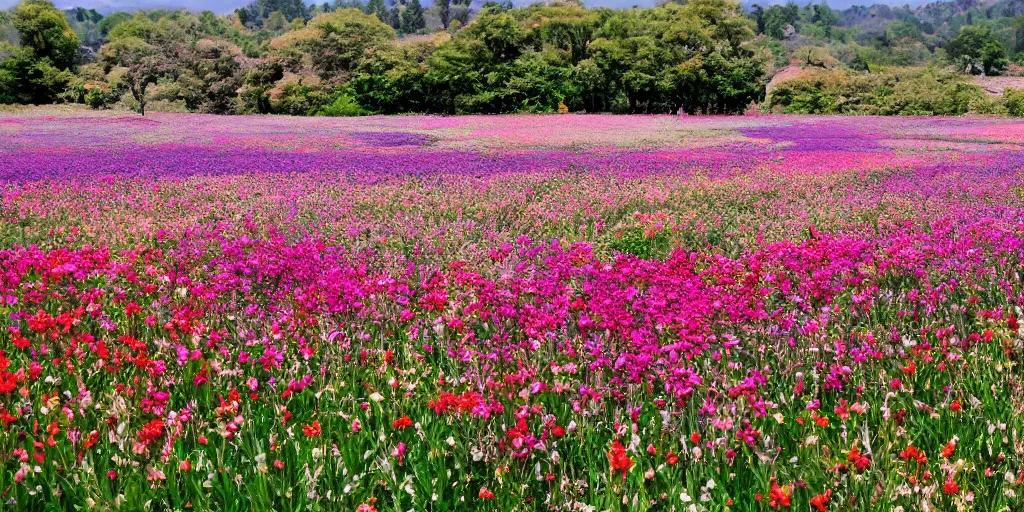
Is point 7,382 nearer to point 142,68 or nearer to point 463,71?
point 463,71

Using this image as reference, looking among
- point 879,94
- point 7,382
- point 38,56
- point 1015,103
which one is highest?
point 38,56

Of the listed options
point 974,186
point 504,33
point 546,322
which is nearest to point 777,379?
point 546,322

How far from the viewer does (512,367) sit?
13.9 ft

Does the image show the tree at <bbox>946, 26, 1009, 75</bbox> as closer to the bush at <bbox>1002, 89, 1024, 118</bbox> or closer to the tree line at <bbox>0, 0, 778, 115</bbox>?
the tree line at <bbox>0, 0, 778, 115</bbox>

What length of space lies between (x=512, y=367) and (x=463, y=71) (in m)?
54.1

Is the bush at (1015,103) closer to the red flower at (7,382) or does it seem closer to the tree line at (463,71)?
the tree line at (463,71)

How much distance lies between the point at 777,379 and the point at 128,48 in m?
73.9

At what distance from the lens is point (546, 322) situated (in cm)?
426

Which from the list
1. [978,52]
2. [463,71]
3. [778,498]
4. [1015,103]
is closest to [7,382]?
[778,498]

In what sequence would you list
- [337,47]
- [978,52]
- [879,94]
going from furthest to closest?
[978,52]
[337,47]
[879,94]

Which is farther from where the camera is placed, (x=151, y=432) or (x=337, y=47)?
(x=337, y=47)

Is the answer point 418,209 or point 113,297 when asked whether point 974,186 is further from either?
point 113,297

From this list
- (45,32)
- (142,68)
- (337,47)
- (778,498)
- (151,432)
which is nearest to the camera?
(778,498)

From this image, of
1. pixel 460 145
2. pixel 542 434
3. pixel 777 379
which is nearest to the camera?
pixel 542 434
